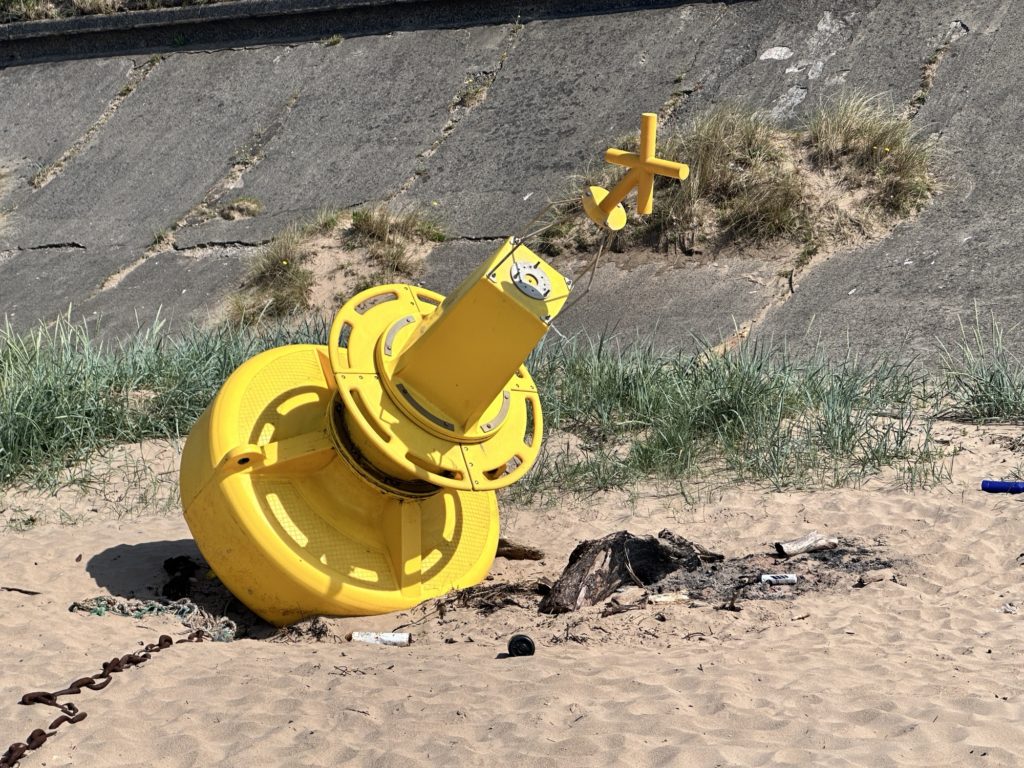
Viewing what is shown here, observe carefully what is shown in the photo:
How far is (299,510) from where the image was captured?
423 cm

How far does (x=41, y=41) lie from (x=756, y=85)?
27.8 feet

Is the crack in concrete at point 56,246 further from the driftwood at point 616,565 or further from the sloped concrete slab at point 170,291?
the driftwood at point 616,565

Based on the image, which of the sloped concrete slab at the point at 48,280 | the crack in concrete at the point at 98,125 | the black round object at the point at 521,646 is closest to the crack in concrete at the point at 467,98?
the sloped concrete slab at the point at 48,280

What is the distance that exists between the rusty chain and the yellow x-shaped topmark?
197 centimetres

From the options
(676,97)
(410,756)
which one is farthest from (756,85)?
(410,756)

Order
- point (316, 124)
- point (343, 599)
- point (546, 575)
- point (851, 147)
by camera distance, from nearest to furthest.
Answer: point (343, 599)
point (546, 575)
point (851, 147)
point (316, 124)

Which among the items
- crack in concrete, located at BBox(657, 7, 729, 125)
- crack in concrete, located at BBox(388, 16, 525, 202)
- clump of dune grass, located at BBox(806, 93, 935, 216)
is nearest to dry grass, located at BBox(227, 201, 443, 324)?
crack in concrete, located at BBox(388, 16, 525, 202)

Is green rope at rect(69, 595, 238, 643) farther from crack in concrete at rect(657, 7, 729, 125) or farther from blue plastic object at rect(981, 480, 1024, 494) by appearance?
crack in concrete at rect(657, 7, 729, 125)

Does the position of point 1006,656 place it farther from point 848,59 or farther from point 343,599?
point 848,59

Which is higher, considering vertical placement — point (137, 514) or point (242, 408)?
point (242, 408)

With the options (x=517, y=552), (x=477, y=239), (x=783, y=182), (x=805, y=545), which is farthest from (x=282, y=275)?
(x=805, y=545)

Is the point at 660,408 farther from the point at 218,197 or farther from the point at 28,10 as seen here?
the point at 28,10

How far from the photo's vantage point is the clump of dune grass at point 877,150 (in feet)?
27.1

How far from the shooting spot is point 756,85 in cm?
945
